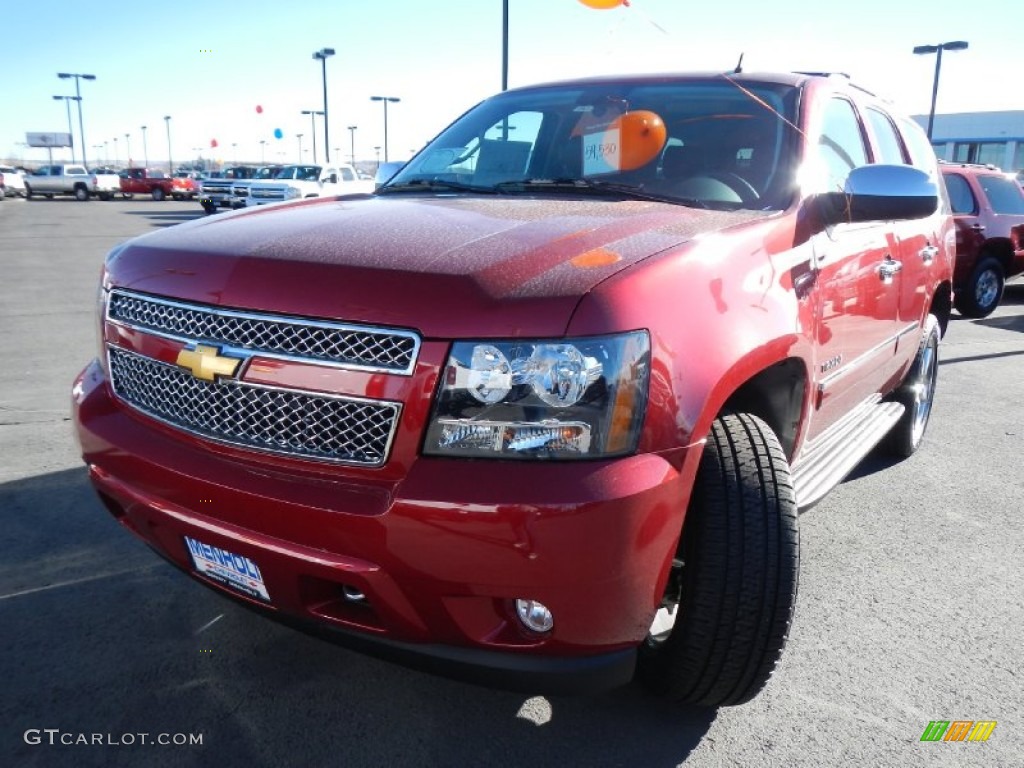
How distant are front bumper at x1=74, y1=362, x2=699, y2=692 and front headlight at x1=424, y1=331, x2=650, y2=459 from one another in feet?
0.14

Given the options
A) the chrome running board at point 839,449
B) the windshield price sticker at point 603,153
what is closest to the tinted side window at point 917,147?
the chrome running board at point 839,449

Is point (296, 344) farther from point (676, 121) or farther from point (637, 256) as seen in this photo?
point (676, 121)

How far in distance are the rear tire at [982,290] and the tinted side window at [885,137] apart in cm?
744

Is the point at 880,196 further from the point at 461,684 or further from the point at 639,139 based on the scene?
the point at 461,684

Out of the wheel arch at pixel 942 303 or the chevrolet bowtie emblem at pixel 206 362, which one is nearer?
the chevrolet bowtie emblem at pixel 206 362

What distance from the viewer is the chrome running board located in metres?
2.92

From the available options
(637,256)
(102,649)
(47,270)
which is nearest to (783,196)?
(637,256)

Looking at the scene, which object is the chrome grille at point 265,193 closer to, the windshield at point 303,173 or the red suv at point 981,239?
the windshield at point 303,173

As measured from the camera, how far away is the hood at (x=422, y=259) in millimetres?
1826

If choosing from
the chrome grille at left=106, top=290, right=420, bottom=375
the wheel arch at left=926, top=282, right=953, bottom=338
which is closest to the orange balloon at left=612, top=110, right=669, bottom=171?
the chrome grille at left=106, top=290, right=420, bottom=375

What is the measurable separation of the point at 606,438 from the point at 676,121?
1.81m

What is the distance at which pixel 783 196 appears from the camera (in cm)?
274

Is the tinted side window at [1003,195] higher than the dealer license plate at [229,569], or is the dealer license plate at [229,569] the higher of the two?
the tinted side window at [1003,195]

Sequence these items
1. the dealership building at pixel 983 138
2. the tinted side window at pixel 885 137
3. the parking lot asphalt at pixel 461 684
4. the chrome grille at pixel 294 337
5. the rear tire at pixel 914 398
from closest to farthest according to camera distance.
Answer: the chrome grille at pixel 294 337
the parking lot asphalt at pixel 461 684
the tinted side window at pixel 885 137
the rear tire at pixel 914 398
the dealership building at pixel 983 138
